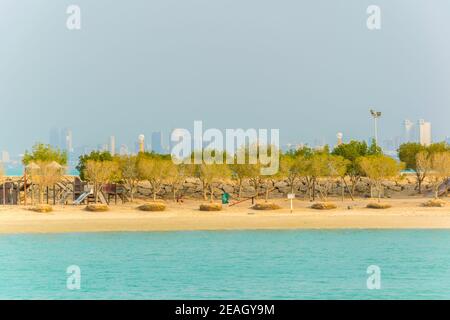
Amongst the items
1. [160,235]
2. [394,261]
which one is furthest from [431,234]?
[160,235]

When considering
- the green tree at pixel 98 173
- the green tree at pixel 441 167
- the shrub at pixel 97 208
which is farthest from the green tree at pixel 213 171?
the green tree at pixel 441 167

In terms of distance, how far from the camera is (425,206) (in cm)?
4831

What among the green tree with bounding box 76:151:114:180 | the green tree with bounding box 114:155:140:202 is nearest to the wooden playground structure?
the green tree with bounding box 114:155:140:202

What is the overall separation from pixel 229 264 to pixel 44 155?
34.3 meters

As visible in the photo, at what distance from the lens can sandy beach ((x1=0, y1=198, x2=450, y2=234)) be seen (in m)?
41.5

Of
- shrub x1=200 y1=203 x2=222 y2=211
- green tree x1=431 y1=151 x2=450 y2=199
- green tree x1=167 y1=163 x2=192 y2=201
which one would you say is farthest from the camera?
green tree x1=167 y1=163 x2=192 y2=201

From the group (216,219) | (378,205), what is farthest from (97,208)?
(378,205)

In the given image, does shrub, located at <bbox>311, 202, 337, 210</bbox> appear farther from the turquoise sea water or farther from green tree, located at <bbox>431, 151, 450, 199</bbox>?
green tree, located at <bbox>431, 151, 450, 199</bbox>

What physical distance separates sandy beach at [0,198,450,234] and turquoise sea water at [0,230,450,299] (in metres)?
1.68

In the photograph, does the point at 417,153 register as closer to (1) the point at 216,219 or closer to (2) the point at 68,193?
(1) the point at 216,219

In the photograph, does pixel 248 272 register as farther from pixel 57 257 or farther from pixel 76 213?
pixel 76 213

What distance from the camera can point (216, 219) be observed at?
1730 inches

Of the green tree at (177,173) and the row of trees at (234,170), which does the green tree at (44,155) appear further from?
the green tree at (177,173)

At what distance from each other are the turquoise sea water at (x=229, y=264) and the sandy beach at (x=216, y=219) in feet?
5.52
